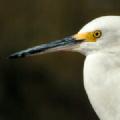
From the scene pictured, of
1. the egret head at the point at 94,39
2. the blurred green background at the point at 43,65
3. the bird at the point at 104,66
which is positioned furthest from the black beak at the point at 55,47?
the blurred green background at the point at 43,65

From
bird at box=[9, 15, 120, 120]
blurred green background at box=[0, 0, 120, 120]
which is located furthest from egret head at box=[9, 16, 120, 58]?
blurred green background at box=[0, 0, 120, 120]

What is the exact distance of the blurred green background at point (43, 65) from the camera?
17.0ft

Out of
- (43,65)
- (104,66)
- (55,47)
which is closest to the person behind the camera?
(104,66)

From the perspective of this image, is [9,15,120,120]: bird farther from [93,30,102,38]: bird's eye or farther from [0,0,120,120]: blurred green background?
[0,0,120,120]: blurred green background

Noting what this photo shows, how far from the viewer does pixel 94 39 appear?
271 centimetres

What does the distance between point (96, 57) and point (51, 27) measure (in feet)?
8.31

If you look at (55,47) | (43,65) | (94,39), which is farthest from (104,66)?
(43,65)

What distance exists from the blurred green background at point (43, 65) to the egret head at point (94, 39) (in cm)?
232

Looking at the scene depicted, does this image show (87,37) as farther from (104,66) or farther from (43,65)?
(43,65)

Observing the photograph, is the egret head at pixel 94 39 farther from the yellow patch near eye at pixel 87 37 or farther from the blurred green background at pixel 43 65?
the blurred green background at pixel 43 65

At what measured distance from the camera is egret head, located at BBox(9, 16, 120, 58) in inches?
104

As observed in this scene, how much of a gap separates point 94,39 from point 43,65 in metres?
2.56

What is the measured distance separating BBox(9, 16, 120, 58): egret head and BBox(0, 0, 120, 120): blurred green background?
232cm

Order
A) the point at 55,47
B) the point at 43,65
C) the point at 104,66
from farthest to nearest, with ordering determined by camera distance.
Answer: the point at 43,65, the point at 55,47, the point at 104,66
